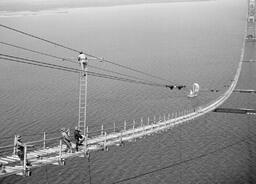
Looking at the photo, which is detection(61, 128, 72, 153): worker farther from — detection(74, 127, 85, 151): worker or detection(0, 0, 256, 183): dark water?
detection(0, 0, 256, 183): dark water

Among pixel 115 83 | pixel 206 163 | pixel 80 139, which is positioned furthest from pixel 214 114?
pixel 80 139

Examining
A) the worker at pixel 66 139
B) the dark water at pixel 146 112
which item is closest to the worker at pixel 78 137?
the worker at pixel 66 139

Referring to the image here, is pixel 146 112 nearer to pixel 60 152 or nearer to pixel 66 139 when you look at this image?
pixel 66 139

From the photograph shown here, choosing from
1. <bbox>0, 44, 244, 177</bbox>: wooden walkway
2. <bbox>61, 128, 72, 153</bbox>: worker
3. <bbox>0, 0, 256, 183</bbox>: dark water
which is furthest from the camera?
<bbox>0, 0, 256, 183</bbox>: dark water

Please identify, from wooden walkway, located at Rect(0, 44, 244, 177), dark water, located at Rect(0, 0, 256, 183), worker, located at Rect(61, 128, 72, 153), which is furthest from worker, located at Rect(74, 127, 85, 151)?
dark water, located at Rect(0, 0, 256, 183)

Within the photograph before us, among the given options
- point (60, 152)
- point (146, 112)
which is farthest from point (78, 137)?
point (146, 112)

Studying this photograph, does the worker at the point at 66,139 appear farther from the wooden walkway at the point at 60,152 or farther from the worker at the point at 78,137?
the worker at the point at 78,137

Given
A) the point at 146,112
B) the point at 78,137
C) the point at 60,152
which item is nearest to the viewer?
the point at 60,152

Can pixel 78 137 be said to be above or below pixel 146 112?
above

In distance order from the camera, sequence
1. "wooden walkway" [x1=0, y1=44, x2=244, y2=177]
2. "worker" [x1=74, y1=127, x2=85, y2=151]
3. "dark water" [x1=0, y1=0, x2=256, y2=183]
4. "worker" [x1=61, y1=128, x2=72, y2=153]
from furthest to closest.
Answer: "dark water" [x1=0, y1=0, x2=256, y2=183]
"worker" [x1=74, y1=127, x2=85, y2=151]
"worker" [x1=61, y1=128, x2=72, y2=153]
"wooden walkway" [x1=0, y1=44, x2=244, y2=177]

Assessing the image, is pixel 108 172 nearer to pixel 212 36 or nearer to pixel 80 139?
pixel 80 139

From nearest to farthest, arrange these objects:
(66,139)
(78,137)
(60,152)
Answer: (60,152) → (66,139) → (78,137)
